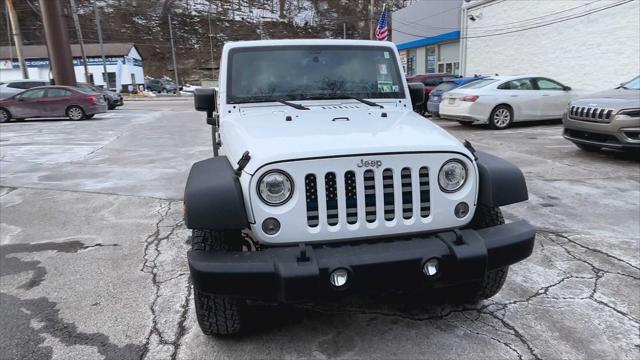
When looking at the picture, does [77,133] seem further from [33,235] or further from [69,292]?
[69,292]

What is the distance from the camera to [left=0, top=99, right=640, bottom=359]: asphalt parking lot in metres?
2.86

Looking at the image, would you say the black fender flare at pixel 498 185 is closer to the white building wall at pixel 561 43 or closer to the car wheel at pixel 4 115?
the white building wall at pixel 561 43

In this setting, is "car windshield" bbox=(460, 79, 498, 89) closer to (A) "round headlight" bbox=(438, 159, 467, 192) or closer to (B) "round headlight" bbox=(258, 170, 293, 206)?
(A) "round headlight" bbox=(438, 159, 467, 192)

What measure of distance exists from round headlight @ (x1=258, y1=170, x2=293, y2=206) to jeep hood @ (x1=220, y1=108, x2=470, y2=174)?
0.31 feet

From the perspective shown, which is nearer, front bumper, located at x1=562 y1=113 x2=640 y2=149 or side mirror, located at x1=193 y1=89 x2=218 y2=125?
side mirror, located at x1=193 y1=89 x2=218 y2=125

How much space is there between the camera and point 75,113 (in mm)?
18234

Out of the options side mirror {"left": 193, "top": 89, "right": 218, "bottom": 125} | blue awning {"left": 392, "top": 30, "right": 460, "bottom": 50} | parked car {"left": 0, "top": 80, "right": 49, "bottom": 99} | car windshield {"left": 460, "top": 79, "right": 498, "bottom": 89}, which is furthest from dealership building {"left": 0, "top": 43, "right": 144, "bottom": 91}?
side mirror {"left": 193, "top": 89, "right": 218, "bottom": 125}

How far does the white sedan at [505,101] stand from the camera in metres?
12.2

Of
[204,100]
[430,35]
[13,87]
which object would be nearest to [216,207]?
[204,100]

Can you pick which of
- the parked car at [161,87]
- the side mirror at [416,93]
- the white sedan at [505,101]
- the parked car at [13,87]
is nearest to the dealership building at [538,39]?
the white sedan at [505,101]

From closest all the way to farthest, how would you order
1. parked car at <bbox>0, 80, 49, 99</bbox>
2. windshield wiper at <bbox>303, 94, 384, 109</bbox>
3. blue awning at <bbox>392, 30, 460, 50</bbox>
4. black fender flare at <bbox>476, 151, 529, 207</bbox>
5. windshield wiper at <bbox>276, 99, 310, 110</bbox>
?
black fender flare at <bbox>476, 151, 529, 207</bbox> < windshield wiper at <bbox>276, 99, 310, 110</bbox> < windshield wiper at <bbox>303, 94, 384, 109</bbox> < parked car at <bbox>0, 80, 49, 99</bbox> < blue awning at <bbox>392, 30, 460, 50</bbox>

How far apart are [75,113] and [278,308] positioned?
17.8m

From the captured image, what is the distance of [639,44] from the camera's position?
1630 centimetres

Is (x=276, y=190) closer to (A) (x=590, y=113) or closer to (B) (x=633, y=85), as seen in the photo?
(A) (x=590, y=113)
